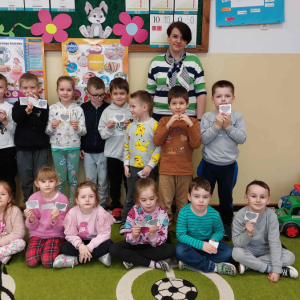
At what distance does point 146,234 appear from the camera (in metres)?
2.28

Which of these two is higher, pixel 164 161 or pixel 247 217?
pixel 164 161

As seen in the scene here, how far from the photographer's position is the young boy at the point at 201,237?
215 centimetres

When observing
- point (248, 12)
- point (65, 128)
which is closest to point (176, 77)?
point (248, 12)

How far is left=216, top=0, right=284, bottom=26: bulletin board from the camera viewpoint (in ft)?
9.83

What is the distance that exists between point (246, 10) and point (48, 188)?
254 cm

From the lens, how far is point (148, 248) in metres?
2.27

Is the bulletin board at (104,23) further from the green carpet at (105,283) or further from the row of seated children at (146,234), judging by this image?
the green carpet at (105,283)

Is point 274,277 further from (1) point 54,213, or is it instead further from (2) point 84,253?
(1) point 54,213

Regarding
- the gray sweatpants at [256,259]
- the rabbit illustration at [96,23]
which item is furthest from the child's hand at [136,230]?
the rabbit illustration at [96,23]

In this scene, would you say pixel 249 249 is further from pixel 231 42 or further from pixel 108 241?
pixel 231 42

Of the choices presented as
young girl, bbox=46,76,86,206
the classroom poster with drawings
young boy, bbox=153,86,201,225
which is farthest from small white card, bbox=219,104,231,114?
young girl, bbox=46,76,86,206

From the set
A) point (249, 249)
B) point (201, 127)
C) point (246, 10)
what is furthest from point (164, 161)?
point (246, 10)

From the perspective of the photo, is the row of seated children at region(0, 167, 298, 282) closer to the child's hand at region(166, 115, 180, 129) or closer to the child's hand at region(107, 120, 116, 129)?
the child's hand at region(166, 115, 180, 129)

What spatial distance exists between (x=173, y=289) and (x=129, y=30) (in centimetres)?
238
